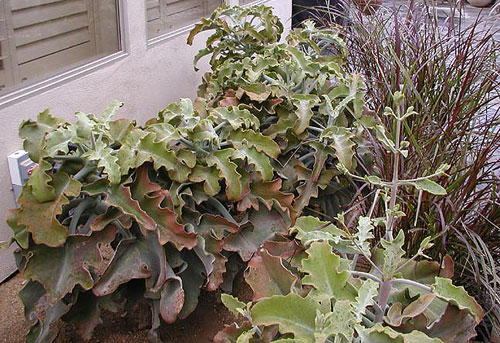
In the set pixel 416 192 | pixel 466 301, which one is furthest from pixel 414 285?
pixel 416 192

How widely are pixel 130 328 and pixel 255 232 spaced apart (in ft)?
2.05

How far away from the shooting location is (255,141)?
2.22 metres

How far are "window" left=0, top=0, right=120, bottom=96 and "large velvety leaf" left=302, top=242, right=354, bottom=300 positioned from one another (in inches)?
63.3

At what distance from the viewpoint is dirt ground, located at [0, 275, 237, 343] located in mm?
2043

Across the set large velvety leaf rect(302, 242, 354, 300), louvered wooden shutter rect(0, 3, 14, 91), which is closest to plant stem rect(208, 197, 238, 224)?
large velvety leaf rect(302, 242, 354, 300)

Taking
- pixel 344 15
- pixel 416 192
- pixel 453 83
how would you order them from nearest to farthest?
pixel 416 192 < pixel 453 83 < pixel 344 15

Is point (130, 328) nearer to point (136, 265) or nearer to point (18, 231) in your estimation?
point (136, 265)

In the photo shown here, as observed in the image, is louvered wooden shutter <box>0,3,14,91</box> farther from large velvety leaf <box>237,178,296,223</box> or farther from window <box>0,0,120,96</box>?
large velvety leaf <box>237,178,296,223</box>

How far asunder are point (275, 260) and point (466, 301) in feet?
1.71

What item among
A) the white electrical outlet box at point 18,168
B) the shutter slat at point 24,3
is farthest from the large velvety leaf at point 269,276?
the shutter slat at point 24,3

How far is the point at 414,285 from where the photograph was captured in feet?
4.64

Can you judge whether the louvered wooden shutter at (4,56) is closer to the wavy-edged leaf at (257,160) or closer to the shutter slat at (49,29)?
the shutter slat at (49,29)

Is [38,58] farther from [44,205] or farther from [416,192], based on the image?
[416,192]

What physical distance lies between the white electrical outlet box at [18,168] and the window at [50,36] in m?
0.28
